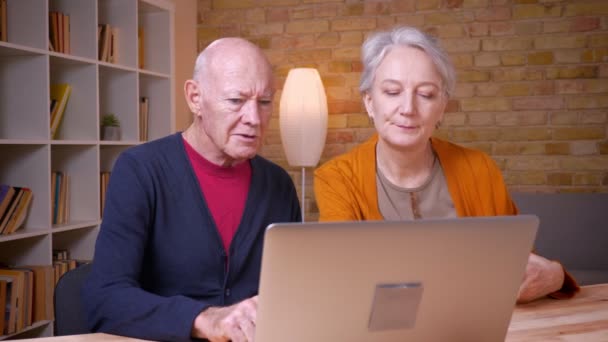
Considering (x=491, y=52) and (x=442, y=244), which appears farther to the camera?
(x=491, y=52)

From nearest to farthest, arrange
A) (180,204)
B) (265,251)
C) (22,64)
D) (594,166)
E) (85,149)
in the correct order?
(265,251) → (180,204) → (22,64) → (85,149) → (594,166)

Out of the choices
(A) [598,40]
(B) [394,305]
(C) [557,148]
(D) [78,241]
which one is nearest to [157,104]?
(D) [78,241]

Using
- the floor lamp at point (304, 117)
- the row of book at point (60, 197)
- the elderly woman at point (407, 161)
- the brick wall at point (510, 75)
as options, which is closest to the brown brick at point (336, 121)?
the brick wall at point (510, 75)

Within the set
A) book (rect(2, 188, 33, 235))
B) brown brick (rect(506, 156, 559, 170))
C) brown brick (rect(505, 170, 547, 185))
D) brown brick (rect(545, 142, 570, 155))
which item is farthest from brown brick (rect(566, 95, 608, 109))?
book (rect(2, 188, 33, 235))

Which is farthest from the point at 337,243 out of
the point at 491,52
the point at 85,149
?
the point at 491,52

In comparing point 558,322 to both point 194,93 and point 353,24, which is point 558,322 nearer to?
point 194,93

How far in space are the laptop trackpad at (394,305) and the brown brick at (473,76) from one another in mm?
3493

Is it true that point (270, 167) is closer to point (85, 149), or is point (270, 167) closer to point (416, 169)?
point (416, 169)

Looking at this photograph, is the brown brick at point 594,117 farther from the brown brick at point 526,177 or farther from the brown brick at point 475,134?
the brown brick at point 475,134

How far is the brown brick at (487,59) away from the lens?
13.6 feet

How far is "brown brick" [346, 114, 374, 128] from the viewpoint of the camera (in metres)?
4.42

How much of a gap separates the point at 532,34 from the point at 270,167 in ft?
9.40

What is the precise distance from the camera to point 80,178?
11.1ft

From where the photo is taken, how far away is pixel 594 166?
13.1 feet
